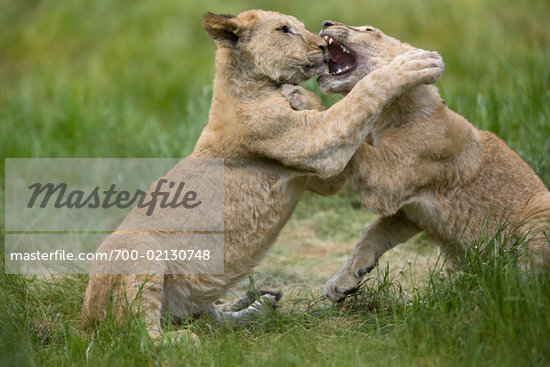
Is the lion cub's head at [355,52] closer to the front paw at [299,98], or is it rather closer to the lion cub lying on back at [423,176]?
the lion cub lying on back at [423,176]

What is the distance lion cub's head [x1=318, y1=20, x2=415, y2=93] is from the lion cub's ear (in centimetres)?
69

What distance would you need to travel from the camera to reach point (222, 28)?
5.32 meters

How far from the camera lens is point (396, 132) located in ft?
17.5

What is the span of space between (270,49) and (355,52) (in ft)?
2.09

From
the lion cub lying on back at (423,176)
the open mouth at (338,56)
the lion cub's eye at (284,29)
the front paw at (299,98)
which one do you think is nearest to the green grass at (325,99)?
the lion cub lying on back at (423,176)

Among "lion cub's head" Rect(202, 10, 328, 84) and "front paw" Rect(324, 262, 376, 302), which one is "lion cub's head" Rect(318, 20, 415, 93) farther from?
"front paw" Rect(324, 262, 376, 302)

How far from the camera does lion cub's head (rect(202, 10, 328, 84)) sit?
5.38m

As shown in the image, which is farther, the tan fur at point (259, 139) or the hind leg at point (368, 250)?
the hind leg at point (368, 250)

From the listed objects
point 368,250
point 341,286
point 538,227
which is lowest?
point 341,286

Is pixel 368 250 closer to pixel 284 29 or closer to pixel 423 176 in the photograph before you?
pixel 423 176

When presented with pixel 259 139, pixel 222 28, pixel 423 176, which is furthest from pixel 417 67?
pixel 222 28

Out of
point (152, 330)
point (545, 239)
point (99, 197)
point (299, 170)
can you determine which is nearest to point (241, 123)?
point (299, 170)

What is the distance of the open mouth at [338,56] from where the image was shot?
560cm

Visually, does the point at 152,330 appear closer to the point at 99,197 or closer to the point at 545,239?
the point at 545,239
